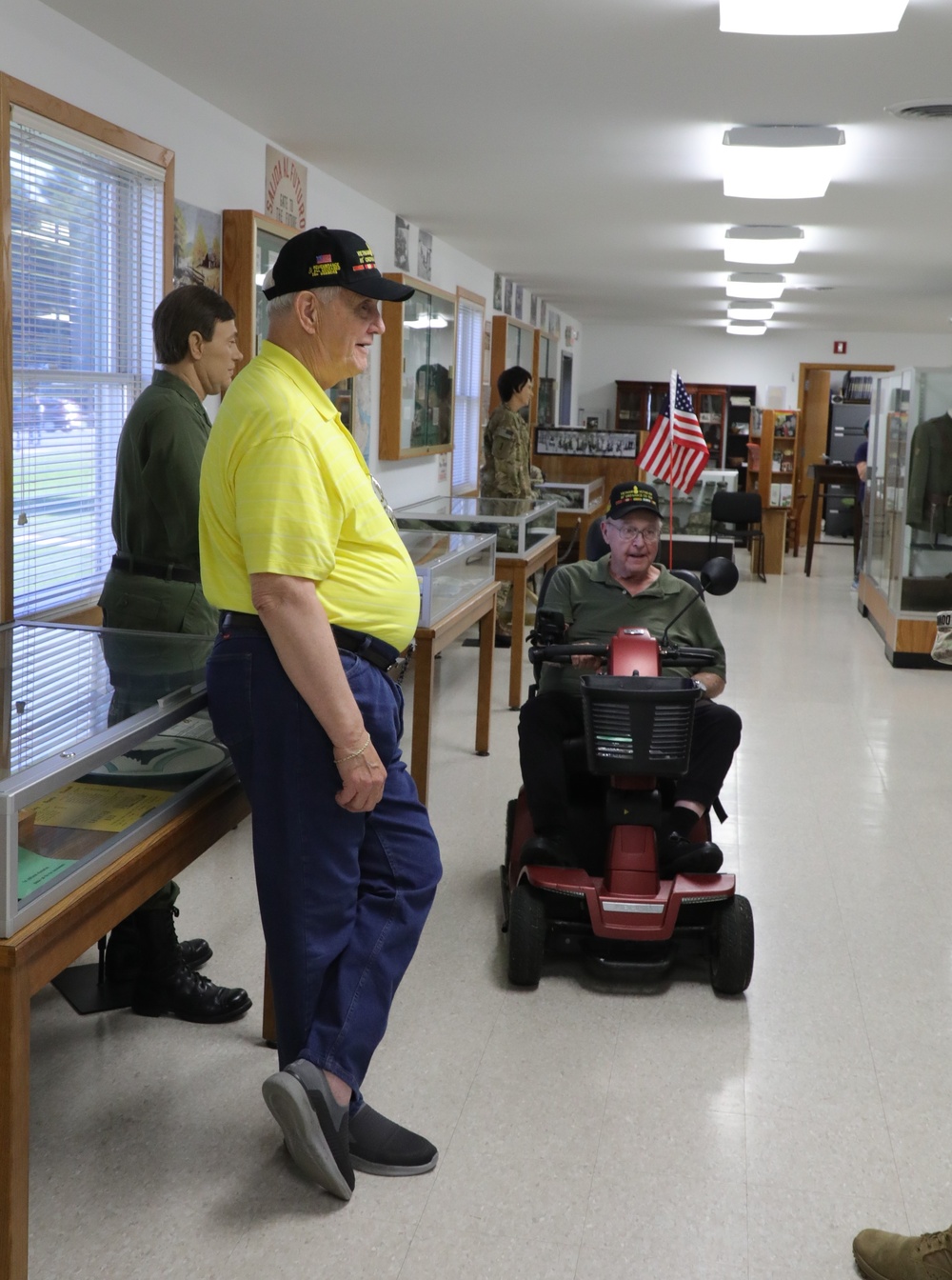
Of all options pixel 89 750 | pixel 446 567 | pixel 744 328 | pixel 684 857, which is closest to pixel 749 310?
pixel 744 328

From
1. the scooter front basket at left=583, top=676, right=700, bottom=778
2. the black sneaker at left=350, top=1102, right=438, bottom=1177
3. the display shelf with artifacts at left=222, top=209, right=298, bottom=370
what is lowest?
the black sneaker at left=350, top=1102, right=438, bottom=1177

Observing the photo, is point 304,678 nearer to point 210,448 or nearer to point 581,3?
point 210,448

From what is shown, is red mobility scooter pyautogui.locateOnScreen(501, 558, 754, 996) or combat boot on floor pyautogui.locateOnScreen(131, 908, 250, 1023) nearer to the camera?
combat boot on floor pyautogui.locateOnScreen(131, 908, 250, 1023)

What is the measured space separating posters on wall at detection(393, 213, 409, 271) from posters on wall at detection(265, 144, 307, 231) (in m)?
1.69

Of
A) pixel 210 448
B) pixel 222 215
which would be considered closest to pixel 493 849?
pixel 210 448

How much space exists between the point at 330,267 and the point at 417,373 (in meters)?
6.14

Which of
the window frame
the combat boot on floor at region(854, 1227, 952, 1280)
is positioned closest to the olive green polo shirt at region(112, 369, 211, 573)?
the window frame

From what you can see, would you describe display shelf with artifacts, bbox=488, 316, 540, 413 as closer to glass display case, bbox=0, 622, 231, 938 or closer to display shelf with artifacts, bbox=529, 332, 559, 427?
display shelf with artifacts, bbox=529, 332, 559, 427

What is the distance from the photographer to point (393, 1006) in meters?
3.08

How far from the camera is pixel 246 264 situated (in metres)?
5.14

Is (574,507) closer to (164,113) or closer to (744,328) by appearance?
(164,113)

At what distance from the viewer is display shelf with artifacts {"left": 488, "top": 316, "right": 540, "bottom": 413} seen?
11461mm

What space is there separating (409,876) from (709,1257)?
0.82m

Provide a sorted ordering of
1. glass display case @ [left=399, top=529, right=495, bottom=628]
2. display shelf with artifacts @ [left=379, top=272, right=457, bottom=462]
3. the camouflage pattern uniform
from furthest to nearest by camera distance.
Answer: the camouflage pattern uniform < display shelf with artifacts @ [left=379, top=272, right=457, bottom=462] < glass display case @ [left=399, top=529, right=495, bottom=628]
